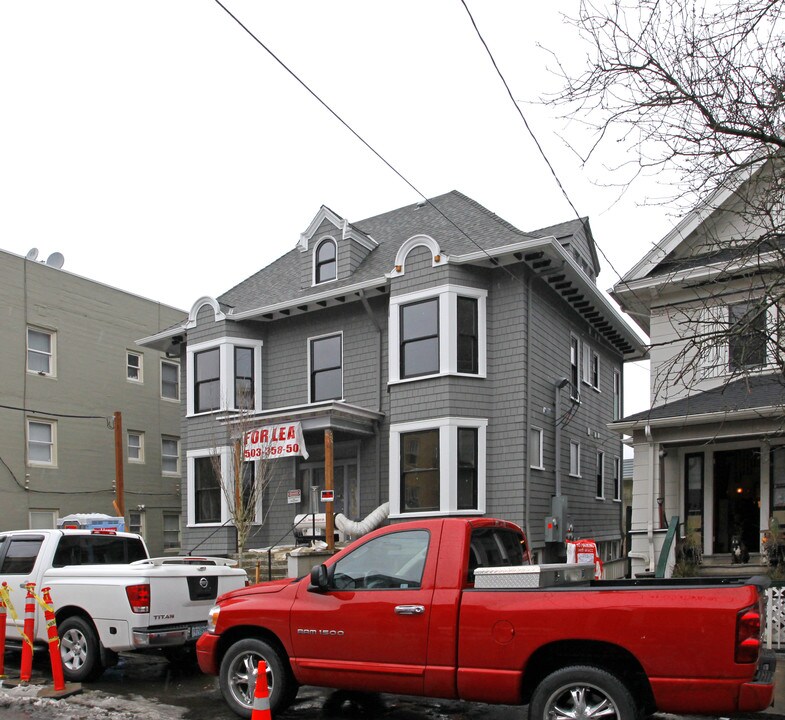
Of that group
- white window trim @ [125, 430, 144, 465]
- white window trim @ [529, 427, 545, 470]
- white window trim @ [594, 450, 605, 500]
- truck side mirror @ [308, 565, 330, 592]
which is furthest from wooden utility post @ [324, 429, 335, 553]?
white window trim @ [125, 430, 144, 465]

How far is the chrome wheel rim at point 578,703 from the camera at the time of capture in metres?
6.01

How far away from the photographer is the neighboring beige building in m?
24.3

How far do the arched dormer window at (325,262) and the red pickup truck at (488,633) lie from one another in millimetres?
13851

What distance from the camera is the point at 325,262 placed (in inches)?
840

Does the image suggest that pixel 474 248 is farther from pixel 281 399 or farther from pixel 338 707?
pixel 338 707

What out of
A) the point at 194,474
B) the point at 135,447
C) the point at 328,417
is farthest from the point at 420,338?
the point at 135,447

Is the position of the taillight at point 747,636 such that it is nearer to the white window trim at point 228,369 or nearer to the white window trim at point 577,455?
the white window trim at point 577,455

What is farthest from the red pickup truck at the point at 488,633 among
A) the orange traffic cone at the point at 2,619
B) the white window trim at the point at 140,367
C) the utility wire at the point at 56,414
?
the white window trim at the point at 140,367

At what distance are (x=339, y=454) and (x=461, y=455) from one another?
12.4 feet

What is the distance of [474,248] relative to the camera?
18203 mm

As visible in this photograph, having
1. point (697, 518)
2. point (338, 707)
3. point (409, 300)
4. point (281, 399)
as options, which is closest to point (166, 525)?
point (281, 399)

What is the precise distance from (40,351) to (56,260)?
3.55 meters

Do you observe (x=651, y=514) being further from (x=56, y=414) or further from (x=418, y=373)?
(x=56, y=414)

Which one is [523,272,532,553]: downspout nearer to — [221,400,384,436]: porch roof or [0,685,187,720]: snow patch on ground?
[221,400,384,436]: porch roof
